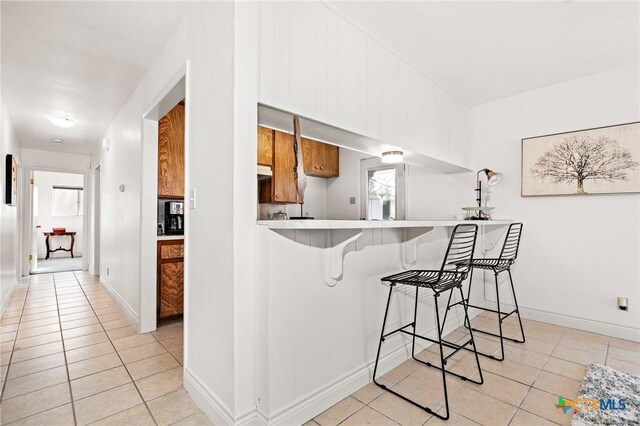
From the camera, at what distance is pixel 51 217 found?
26.2 feet

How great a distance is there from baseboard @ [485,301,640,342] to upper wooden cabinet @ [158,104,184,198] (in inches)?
156

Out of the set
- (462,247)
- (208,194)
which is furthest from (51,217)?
(462,247)

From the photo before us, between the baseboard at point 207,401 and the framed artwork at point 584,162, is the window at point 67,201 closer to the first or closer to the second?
the baseboard at point 207,401

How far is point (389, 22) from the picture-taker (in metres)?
2.19

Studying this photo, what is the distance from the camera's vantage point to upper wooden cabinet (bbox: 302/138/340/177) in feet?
14.4

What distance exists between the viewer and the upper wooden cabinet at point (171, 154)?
10.4ft

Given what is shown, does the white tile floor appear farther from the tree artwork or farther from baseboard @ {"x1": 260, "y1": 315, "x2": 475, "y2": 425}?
the tree artwork

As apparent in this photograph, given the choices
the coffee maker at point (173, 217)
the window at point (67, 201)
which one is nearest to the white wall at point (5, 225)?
the coffee maker at point (173, 217)

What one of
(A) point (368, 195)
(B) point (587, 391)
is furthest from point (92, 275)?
(B) point (587, 391)

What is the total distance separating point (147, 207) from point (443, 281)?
2573 millimetres

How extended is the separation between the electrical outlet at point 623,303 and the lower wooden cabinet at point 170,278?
427cm

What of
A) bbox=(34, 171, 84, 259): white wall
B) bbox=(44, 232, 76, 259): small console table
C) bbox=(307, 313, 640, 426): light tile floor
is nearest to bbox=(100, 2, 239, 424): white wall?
bbox=(307, 313, 640, 426): light tile floor

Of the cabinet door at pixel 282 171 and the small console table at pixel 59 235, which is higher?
the cabinet door at pixel 282 171

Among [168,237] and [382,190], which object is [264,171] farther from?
[382,190]
